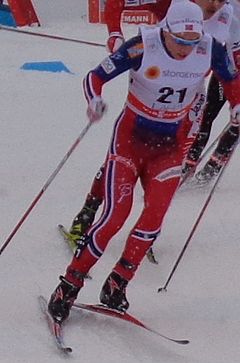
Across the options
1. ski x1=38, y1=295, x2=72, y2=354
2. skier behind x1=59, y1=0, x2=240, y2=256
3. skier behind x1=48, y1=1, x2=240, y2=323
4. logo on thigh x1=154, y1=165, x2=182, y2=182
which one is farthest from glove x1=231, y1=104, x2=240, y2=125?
ski x1=38, y1=295, x2=72, y2=354

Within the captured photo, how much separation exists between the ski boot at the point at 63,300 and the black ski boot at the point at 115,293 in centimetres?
18

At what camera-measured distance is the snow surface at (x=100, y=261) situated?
4.79m

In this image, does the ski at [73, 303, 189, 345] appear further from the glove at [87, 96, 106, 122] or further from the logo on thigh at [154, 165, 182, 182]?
the glove at [87, 96, 106, 122]

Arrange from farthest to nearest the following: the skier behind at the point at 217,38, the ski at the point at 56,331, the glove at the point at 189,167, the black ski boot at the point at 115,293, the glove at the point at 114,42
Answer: the glove at the point at 189,167
the glove at the point at 114,42
the skier behind at the point at 217,38
the black ski boot at the point at 115,293
the ski at the point at 56,331

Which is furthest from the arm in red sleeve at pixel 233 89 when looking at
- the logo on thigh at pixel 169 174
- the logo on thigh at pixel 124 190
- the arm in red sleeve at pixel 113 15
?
the arm in red sleeve at pixel 113 15

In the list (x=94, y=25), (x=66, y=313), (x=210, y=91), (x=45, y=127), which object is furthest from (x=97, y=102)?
(x=94, y=25)

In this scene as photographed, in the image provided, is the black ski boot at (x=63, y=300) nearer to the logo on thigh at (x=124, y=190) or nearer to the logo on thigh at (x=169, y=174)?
the logo on thigh at (x=124, y=190)

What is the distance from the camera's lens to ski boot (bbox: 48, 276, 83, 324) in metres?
4.80

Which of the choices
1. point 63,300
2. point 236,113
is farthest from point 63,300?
point 236,113

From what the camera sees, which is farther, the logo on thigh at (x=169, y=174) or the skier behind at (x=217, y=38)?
the skier behind at (x=217, y=38)

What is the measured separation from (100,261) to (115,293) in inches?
38.3

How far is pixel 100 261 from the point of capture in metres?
5.86

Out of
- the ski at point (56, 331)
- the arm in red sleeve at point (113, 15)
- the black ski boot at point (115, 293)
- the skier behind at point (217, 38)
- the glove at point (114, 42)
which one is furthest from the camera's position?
the arm in red sleeve at point (113, 15)

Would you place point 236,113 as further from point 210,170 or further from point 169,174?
point 210,170
